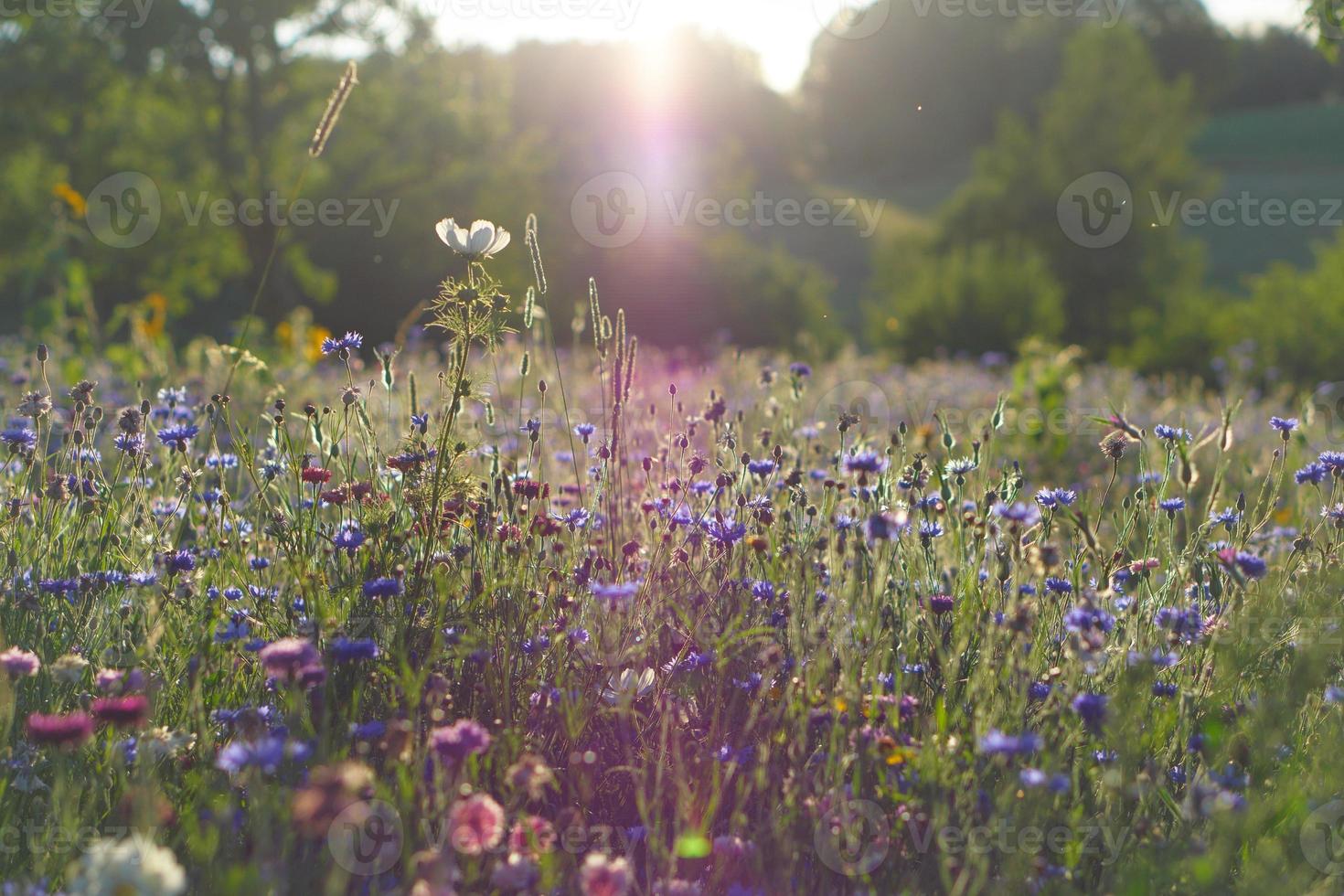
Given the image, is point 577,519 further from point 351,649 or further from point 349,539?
point 351,649

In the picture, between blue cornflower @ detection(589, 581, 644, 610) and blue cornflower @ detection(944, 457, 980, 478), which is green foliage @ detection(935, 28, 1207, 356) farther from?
blue cornflower @ detection(589, 581, 644, 610)

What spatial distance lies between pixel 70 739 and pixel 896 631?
1.95 meters

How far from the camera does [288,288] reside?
19.8 m

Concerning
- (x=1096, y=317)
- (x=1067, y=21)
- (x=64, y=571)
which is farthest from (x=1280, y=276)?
(x=1067, y=21)
